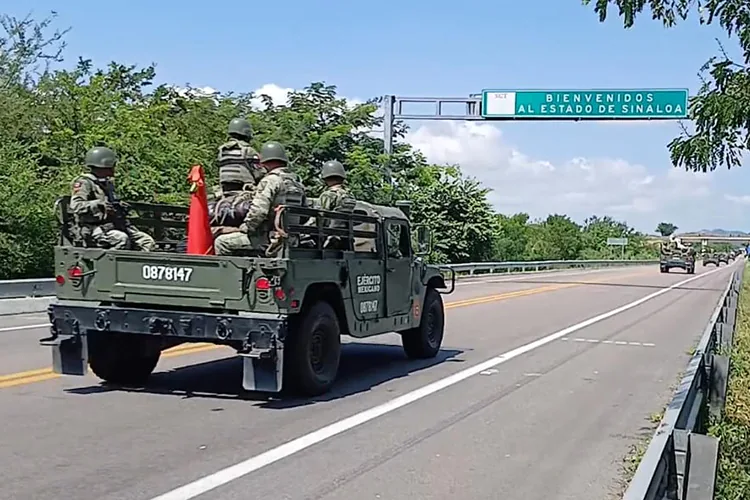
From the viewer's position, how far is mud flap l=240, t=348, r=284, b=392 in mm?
9117

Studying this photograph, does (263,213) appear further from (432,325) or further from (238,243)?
(432,325)

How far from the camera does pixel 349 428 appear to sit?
8.65m

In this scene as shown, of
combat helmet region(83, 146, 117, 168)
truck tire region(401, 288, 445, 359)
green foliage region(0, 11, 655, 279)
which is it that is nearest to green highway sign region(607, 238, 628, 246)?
green foliage region(0, 11, 655, 279)

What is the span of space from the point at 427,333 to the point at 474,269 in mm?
32404

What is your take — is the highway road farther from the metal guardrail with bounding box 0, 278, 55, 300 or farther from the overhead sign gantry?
the overhead sign gantry

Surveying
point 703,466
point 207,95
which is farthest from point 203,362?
point 207,95

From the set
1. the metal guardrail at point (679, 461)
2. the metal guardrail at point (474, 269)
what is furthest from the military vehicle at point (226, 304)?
the metal guardrail at point (474, 269)

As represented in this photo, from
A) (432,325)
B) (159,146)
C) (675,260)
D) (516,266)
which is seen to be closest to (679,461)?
(432,325)

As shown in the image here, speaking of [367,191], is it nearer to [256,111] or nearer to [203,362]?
[256,111]

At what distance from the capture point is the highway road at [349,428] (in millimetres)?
6758

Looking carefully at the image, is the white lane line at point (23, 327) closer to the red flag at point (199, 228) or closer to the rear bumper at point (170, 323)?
the rear bumper at point (170, 323)

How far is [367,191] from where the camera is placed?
39.2m

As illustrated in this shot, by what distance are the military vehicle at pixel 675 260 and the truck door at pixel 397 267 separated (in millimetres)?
57664

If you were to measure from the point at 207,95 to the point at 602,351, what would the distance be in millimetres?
28130
